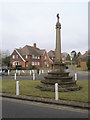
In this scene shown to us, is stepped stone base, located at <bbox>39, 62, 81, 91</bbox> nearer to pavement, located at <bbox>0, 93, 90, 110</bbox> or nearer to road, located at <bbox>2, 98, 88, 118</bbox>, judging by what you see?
pavement, located at <bbox>0, 93, 90, 110</bbox>

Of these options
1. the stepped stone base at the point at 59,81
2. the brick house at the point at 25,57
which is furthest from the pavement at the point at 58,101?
the brick house at the point at 25,57

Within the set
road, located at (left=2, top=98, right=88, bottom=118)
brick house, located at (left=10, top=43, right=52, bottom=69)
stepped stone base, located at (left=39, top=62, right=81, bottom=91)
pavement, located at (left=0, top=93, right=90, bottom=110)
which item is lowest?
road, located at (left=2, top=98, right=88, bottom=118)

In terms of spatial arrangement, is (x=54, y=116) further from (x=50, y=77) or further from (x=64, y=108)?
(x=50, y=77)

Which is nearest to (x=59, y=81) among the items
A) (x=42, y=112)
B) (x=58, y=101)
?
(x=58, y=101)

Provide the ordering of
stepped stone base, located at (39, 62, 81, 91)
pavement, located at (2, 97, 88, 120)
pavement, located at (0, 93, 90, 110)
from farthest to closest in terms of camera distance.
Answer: stepped stone base, located at (39, 62, 81, 91) < pavement, located at (0, 93, 90, 110) < pavement, located at (2, 97, 88, 120)

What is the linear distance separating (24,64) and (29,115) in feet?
167

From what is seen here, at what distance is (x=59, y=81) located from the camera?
40.0 ft

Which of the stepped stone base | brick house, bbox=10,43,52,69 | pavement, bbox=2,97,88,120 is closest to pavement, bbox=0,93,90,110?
pavement, bbox=2,97,88,120

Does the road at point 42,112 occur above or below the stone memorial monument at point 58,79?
below

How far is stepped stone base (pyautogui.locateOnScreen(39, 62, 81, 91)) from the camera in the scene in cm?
1166

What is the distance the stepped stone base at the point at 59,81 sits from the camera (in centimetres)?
1166

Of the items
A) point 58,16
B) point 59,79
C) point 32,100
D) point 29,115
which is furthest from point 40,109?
point 58,16

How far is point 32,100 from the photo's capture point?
9.02 metres

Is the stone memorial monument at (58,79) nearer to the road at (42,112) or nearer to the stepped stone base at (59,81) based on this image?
the stepped stone base at (59,81)
